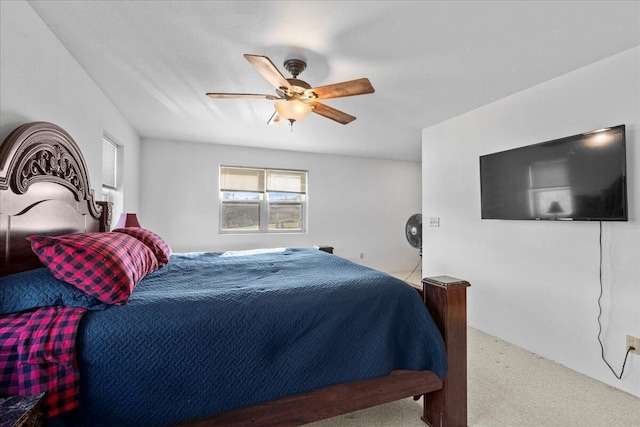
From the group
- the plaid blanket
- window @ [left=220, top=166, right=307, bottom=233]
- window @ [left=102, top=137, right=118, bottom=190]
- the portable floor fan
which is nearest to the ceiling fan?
the plaid blanket

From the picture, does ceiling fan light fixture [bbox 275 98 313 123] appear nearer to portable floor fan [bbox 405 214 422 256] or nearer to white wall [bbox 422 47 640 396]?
white wall [bbox 422 47 640 396]

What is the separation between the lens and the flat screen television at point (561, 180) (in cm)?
194

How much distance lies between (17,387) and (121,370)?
31cm

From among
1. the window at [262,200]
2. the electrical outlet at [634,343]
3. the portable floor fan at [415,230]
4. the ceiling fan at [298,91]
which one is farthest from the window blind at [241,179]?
the electrical outlet at [634,343]

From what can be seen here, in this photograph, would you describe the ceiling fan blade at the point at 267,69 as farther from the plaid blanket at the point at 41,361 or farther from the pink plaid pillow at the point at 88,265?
the plaid blanket at the point at 41,361

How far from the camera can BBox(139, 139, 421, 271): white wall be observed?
13.7 ft

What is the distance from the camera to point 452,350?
4.96 feet

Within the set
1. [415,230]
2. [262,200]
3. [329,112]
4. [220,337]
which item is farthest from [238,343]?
[262,200]

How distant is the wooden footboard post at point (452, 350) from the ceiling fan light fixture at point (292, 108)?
1449mm

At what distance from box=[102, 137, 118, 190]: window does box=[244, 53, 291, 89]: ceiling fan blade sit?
2.14 meters

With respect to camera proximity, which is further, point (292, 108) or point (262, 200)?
point (262, 200)

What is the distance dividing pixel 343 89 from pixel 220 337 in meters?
1.59

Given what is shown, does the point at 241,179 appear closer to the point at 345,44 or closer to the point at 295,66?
the point at 295,66

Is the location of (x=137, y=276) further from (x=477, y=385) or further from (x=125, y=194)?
(x=125, y=194)
